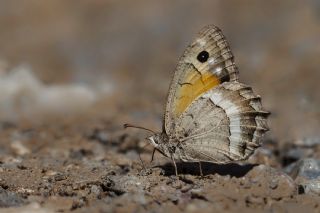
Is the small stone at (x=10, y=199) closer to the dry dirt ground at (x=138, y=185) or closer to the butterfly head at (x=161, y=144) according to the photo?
the dry dirt ground at (x=138, y=185)

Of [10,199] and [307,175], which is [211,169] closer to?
[307,175]

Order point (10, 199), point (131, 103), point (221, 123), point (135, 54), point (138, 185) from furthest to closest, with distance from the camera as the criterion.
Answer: point (135, 54) < point (131, 103) < point (221, 123) < point (138, 185) < point (10, 199)

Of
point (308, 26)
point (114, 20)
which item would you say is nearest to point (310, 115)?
point (308, 26)

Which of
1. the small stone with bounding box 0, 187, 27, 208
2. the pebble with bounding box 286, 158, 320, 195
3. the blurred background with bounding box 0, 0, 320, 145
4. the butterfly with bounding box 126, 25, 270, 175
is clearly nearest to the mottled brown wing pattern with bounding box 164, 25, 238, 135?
the butterfly with bounding box 126, 25, 270, 175

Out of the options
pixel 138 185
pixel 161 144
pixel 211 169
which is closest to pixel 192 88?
pixel 161 144

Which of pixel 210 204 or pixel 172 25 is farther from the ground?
pixel 172 25

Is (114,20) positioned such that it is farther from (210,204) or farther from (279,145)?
(210,204)
